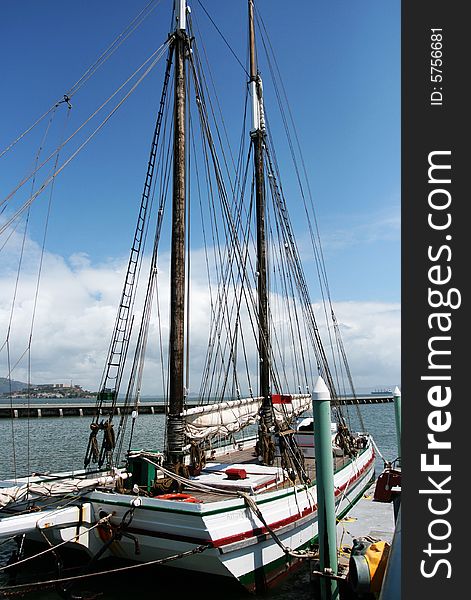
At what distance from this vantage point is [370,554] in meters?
9.82

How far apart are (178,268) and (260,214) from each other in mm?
10297

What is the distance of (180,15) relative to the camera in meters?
16.0

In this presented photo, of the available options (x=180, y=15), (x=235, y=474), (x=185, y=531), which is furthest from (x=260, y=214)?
(x=185, y=531)

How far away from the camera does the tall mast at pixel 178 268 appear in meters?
13.5

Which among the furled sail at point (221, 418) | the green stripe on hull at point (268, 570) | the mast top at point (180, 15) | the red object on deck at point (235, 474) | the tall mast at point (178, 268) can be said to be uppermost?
the mast top at point (180, 15)

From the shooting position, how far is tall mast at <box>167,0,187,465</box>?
530 inches

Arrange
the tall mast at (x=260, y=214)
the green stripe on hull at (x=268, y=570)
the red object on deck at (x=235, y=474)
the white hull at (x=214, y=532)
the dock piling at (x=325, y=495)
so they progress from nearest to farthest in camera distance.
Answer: the white hull at (x=214, y=532) → the dock piling at (x=325, y=495) → the green stripe on hull at (x=268, y=570) → the red object on deck at (x=235, y=474) → the tall mast at (x=260, y=214)

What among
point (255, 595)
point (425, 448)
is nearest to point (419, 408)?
point (425, 448)

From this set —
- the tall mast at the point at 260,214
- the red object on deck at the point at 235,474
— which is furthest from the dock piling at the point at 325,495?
the tall mast at the point at 260,214

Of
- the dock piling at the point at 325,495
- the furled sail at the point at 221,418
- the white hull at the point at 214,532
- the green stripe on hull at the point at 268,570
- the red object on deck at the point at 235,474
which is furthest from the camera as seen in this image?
the furled sail at the point at 221,418

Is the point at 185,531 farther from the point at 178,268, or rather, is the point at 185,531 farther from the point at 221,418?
the point at 178,268

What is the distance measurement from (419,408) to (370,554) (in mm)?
6121

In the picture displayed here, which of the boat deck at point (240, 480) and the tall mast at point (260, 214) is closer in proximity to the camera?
the boat deck at point (240, 480)

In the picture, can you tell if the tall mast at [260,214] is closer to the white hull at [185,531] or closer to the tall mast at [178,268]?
the tall mast at [178,268]
